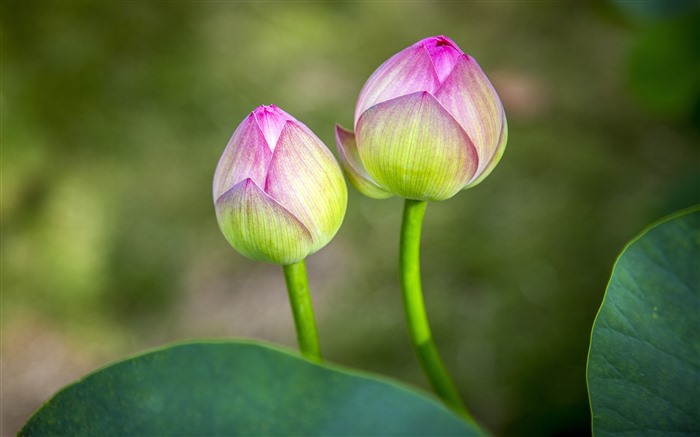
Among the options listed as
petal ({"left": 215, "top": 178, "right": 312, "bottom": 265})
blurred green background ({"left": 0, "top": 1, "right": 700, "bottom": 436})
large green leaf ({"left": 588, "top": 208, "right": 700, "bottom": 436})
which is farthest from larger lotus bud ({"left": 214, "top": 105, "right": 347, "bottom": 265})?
blurred green background ({"left": 0, "top": 1, "right": 700, "bottom": 436})

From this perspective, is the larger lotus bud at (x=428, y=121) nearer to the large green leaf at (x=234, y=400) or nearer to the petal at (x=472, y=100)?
the petal at (x=472, y=100)

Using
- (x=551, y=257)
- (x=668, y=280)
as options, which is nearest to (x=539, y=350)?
(x=551, y=257)

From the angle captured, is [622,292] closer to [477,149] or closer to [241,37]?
[477,149]

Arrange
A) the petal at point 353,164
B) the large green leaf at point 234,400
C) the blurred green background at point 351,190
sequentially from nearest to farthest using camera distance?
the large green leaf at point 234,400, the petal at point 353,164, the blurred green background at point 351,190

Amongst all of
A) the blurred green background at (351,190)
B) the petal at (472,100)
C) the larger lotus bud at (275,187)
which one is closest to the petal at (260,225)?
the larger lotus bud at (275,187)

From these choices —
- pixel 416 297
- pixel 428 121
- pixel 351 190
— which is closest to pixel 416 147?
pixel 428 121

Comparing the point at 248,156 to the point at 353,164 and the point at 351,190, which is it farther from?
the point at 351,190
